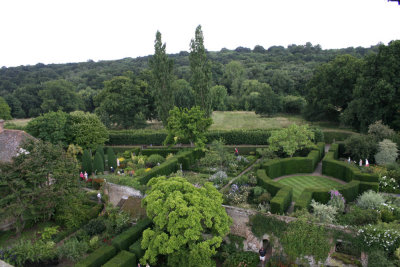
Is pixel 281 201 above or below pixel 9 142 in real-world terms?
below

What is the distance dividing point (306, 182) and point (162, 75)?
21.6 meters

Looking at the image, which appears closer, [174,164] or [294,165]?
[294,165]

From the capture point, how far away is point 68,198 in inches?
680

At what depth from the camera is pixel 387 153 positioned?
22.8m

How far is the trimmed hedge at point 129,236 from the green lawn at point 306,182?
11.7m

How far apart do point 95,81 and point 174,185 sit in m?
71.7

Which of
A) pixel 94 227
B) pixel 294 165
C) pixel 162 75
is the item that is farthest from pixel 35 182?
pixel 162 75

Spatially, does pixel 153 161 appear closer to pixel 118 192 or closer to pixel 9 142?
pixel 118 192

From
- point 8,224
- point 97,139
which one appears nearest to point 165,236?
point 8,224

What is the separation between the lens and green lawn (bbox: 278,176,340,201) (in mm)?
21047

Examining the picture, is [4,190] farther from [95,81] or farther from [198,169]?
[95,81]

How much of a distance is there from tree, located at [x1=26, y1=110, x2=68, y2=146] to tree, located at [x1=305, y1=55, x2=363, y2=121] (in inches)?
1291

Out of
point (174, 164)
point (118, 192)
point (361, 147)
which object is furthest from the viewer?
point (174, 164)

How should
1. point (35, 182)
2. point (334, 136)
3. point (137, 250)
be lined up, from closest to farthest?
point (137, 250)
point (35, 182)
point (334, 136)
